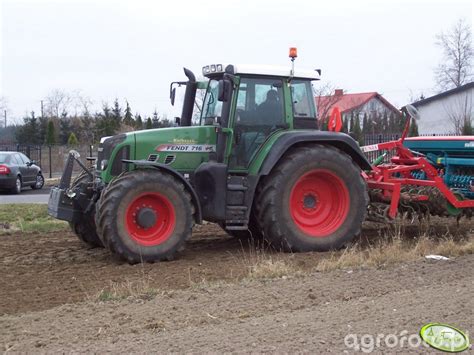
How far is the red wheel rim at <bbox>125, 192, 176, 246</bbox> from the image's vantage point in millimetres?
7180

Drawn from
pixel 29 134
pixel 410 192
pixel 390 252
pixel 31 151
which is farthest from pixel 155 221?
pixel 29 134

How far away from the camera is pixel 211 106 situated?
8156 mm

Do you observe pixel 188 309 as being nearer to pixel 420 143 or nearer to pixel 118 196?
pixel 118 196

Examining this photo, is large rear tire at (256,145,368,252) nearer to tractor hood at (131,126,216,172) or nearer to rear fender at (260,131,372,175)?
rear fender at (260,131,372,175)

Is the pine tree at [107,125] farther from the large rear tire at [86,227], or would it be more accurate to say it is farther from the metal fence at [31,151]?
the large rear tire at [86,227]

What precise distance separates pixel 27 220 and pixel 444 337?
8.96 m

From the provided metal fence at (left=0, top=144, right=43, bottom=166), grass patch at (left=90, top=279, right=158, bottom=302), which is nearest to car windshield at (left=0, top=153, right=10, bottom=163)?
metal fence at (left=0, top=144, right=43, bottom=166)

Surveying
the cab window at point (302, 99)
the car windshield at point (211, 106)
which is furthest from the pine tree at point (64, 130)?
the cab window at point (302, 99)

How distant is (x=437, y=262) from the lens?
22.7ft

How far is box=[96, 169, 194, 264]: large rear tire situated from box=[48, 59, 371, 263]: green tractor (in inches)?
0.5

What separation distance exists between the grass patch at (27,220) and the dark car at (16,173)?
6.32 metres

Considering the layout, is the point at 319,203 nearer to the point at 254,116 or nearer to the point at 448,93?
the point at 254,116

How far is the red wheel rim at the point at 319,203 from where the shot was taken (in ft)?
26.5

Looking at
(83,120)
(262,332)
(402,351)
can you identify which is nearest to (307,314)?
(262,332)
